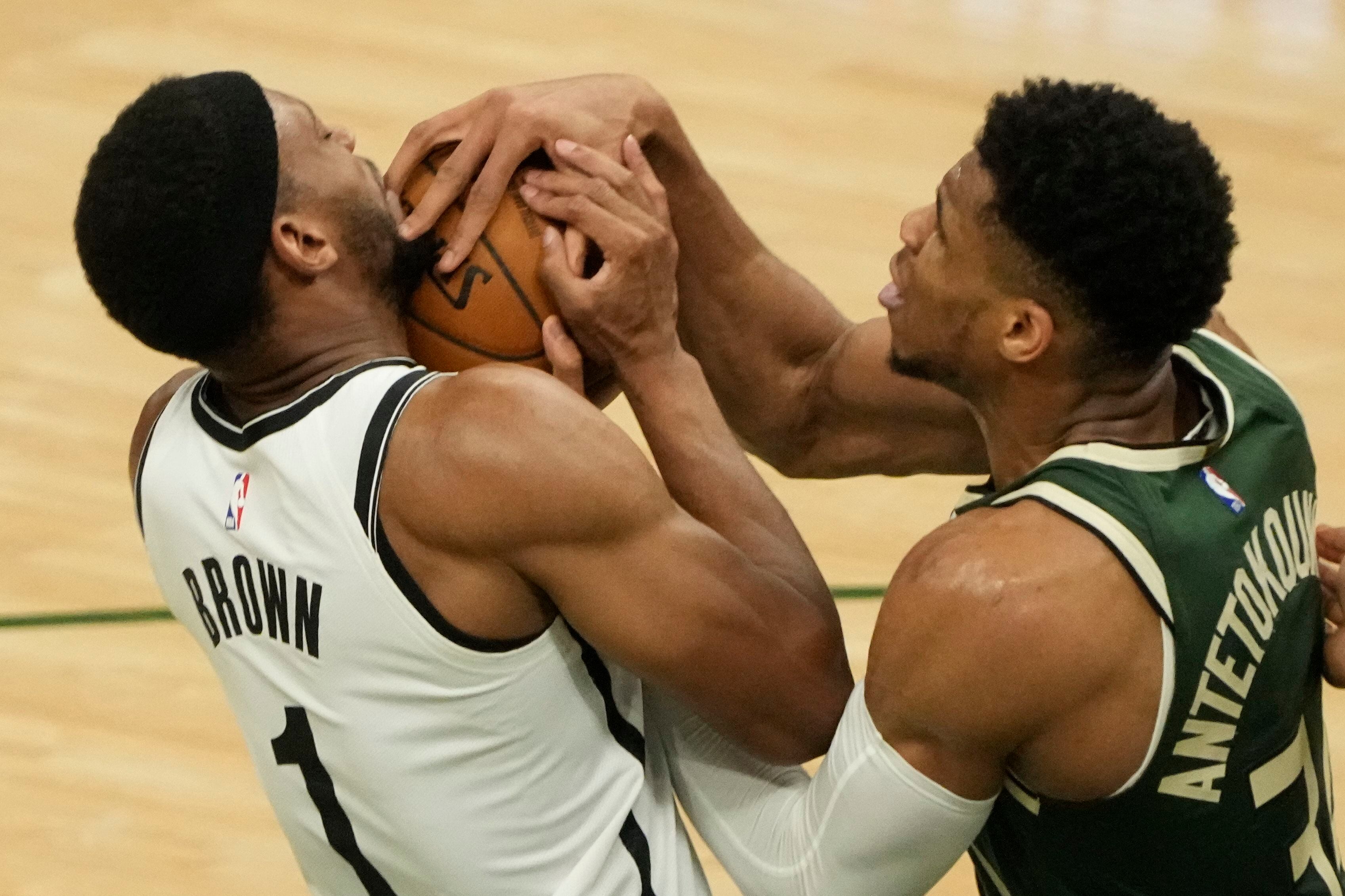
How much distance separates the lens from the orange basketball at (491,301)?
2115 millimetres

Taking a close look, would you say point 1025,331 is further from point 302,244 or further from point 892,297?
point 302,244

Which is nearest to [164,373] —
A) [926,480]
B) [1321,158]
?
[926,480]

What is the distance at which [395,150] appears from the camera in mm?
5227

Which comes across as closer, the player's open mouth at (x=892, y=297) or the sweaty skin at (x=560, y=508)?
the sweaty skin at (x=560, y=508)

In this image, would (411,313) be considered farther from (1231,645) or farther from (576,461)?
(1231,645)

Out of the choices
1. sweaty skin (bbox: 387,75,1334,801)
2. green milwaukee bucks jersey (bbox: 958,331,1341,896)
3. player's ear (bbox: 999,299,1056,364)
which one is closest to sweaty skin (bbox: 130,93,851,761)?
sweaty skin (bbox: 387,75,1334,801)

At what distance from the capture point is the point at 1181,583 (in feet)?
5.94

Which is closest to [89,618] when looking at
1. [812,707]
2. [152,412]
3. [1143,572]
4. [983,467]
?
[152,412]

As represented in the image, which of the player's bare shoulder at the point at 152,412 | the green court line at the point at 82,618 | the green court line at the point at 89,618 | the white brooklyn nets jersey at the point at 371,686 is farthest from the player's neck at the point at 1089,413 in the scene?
the green court line at the point at 82,618

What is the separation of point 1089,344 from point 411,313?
812 millimetres

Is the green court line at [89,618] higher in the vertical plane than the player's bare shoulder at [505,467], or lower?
lower

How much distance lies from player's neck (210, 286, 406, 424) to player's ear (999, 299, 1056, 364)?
28.0 inches

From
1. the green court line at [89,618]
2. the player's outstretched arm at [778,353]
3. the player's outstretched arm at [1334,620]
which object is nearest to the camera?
the player's outstretched arm at [1334,620]

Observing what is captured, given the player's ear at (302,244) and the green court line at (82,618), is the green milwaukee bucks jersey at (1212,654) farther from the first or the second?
the green court line at (82,618)
